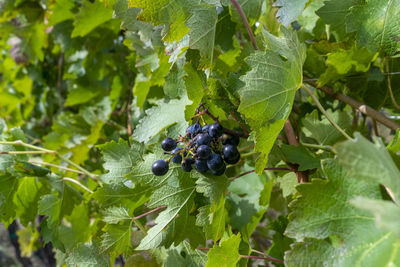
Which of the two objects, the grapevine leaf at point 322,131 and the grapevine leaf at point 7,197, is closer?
the grapevine leaf at point 322,131

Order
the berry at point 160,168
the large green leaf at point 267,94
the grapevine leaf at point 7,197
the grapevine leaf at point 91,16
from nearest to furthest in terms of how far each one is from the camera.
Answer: the large green leaf at point 267,94 → the berry at point 160,168 → the grapevine leaf at point 7,197 → the grapevine leaf at point 91,16

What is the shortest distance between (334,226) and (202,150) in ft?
1.07

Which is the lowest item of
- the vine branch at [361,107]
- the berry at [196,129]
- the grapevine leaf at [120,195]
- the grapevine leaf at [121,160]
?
the grapevine leaf at [120,195]

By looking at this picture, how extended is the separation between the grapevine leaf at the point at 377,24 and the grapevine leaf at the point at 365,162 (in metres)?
0.47

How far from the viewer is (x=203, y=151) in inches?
33.0

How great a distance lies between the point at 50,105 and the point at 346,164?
2836 millimetres

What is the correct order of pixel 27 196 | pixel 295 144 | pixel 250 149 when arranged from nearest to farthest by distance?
pixel 295 144 → pixel 250 149 → pixel 27 196

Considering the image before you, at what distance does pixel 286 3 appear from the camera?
98 cm

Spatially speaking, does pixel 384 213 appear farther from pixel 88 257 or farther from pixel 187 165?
pixel 88 257

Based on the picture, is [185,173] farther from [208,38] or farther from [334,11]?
[334,11]

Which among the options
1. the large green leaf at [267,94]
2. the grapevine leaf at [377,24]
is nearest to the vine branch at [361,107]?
the grapevine leaf at [377,24]

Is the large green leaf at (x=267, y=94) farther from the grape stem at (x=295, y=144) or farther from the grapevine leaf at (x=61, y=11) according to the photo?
the grapevine leaf at (x=61, y=11)

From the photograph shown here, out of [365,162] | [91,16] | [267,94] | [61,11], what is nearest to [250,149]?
[267,94]

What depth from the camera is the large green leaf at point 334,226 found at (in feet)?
2.11
